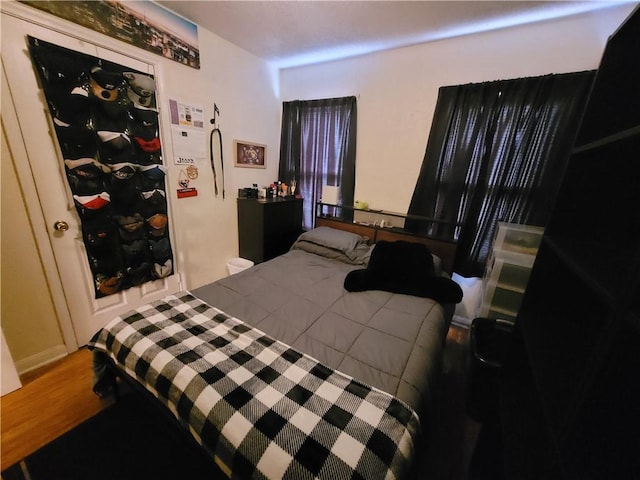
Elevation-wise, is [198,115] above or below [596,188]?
above

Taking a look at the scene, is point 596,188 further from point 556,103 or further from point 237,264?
point 237,264

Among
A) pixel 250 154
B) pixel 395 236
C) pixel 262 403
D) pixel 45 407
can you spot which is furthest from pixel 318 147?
pixel 45 407

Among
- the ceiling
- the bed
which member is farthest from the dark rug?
the ceiling

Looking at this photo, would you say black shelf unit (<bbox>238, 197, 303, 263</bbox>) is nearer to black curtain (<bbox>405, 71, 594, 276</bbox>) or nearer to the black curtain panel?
the black curtain panel

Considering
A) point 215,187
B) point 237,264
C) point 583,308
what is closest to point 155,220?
point 215,187

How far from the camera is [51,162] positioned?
161 cm

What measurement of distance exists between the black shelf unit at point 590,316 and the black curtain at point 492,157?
3.77 ft

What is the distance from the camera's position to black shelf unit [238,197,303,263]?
273 centimetres

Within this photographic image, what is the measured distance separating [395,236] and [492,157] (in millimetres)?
1077

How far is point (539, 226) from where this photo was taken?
6.63 feet

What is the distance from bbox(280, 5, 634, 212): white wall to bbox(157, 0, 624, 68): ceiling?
9 cm

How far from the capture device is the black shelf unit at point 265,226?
273 cm

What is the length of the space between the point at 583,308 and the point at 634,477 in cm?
47

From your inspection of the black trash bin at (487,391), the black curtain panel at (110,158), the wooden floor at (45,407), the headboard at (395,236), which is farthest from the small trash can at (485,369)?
the black curtain panel at (110,158)
